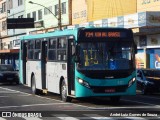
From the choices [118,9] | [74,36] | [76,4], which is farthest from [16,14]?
[74,36]

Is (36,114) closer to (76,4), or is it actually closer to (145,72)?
(145,72)

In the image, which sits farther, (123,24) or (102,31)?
(123,24)

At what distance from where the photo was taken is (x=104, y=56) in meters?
17.5

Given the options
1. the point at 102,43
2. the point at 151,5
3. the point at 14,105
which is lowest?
the point at 14,105

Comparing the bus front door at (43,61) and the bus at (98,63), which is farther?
the bus front door at (43,61)

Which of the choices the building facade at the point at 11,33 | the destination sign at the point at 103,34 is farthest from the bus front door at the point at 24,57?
the building facade at the point at 11,33

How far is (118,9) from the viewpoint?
49344 millimetres

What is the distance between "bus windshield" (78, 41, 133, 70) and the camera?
1747cm

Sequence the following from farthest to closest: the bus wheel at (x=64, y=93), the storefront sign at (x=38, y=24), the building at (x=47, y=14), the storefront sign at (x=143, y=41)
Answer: the storefront sign at (x=38, y=24) → the building at (x=47, y=14) → the storefront sign at (x=143, y=41) → the bus wheel at (x=64, y=93)

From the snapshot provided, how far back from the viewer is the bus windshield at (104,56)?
17.5 meters

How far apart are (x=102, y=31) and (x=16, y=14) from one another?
200 ft

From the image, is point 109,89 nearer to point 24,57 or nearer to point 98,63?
point 98,63

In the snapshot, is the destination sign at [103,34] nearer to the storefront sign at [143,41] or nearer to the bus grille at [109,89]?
the bus grille at [109,89]

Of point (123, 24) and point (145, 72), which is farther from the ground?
point (123, 24)
